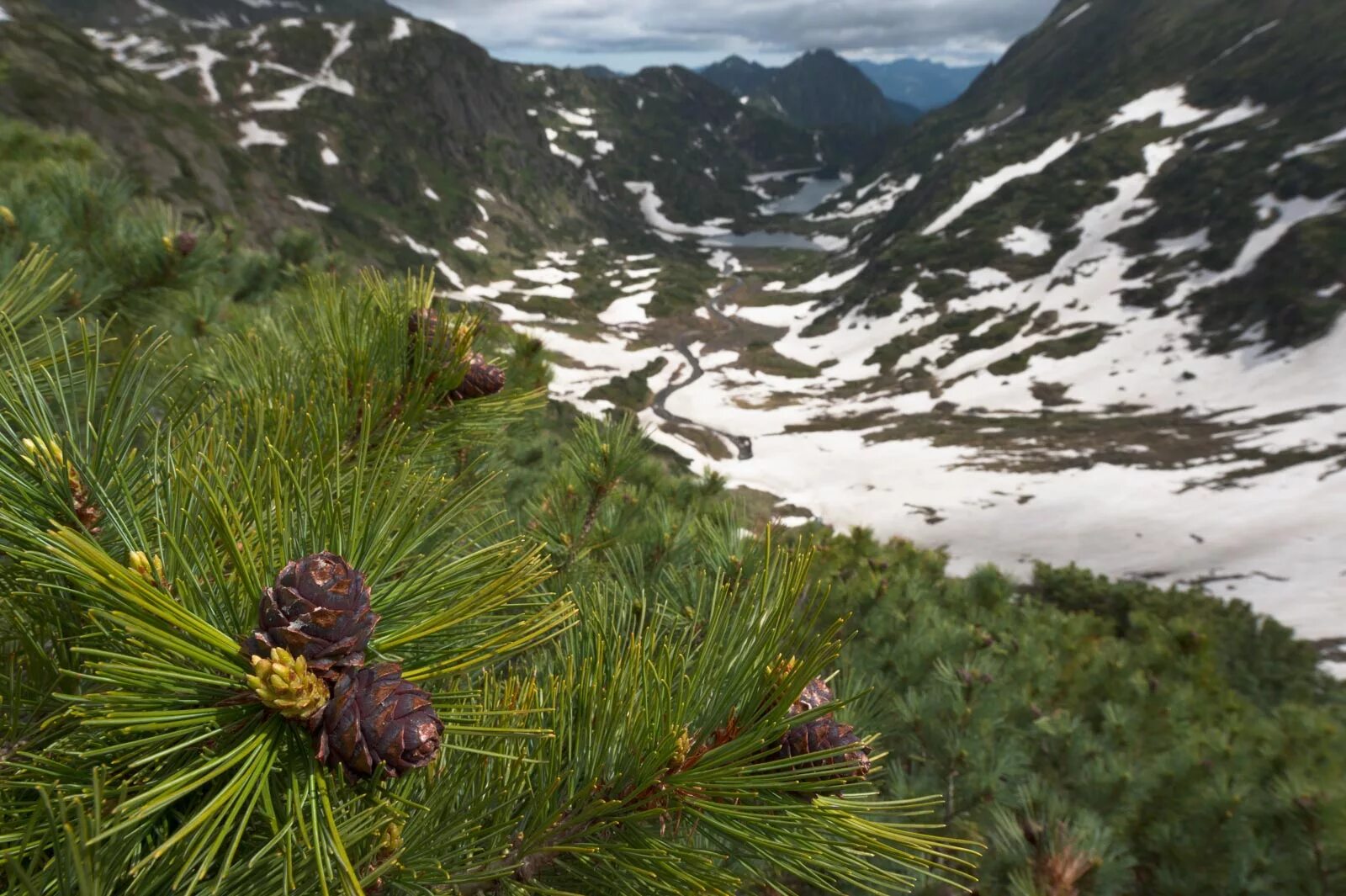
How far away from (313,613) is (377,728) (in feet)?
0.68

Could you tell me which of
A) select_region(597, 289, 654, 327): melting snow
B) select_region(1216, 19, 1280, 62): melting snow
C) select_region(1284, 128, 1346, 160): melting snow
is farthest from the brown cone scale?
select_region(1216, 19, 1280, 62): melting snow

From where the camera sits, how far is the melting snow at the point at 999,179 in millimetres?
122062

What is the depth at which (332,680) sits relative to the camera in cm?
111

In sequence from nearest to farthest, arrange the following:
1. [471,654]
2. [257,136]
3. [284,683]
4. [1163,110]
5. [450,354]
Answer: [284,683], [471,654], [450,354], [1163,110], [257,136]

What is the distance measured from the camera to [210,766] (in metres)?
1.02

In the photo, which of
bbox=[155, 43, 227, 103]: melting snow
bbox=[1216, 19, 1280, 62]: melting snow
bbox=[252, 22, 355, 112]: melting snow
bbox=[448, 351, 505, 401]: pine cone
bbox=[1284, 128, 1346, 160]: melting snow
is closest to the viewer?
bbox=[448, 351, 505, 401]: pine cone

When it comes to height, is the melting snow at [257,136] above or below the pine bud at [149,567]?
below

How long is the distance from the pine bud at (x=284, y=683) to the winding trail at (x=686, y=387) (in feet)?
213

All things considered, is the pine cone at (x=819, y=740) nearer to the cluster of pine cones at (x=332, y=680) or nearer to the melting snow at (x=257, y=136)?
the cluster of pine cones at (x=332, y=680)

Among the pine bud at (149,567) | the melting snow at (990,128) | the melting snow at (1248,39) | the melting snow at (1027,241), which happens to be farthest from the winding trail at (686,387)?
the melting snow at (1248,39)

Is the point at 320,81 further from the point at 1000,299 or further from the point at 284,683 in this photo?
the point at 284,683

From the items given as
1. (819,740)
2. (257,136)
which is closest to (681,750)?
(819,740)

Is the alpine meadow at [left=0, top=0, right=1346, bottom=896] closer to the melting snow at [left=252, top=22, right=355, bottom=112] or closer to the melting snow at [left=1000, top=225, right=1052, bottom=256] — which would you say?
the melting snow at [left=1000, top=225, right=1052, bottom=256]

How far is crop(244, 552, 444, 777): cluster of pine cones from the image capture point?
1045 mm
